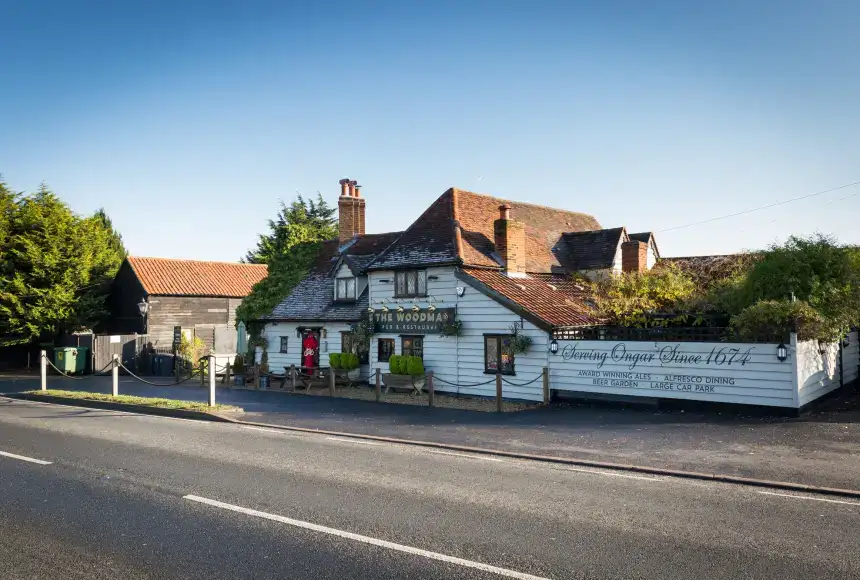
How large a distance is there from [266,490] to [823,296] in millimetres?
16641

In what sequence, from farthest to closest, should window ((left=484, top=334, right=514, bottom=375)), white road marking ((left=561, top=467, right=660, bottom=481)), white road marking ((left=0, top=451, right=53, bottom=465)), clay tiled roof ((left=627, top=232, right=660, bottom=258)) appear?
1. clay tiled roof ((left=627, top=232, right=660, bottom=258))
2. window ((left=484, top=334, right=514, bottom=375))
3. white road marking ((left=0, top=451, right=53, bottom=465))
4. white road marking ((left=561, top=467, right=660, bottom=481))

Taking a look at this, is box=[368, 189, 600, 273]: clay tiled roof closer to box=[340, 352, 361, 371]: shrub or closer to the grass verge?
box=[340, 352, 361, 371]: shrub

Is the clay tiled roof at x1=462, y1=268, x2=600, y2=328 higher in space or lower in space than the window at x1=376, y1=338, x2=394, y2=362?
higher

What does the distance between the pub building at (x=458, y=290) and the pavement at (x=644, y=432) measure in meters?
2.81

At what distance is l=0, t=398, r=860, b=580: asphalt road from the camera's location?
5.99 m

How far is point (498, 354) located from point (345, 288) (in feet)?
29.3

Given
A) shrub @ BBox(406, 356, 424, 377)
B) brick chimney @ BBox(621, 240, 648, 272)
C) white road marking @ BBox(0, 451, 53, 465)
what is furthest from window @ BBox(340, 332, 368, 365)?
white road marking @ BBox(0, 451, 53, 465)

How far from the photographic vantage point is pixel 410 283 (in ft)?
73.4

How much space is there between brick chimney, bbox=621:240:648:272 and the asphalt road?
17.6 m

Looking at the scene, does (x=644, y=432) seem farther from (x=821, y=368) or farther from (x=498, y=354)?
(x=498, y=354)

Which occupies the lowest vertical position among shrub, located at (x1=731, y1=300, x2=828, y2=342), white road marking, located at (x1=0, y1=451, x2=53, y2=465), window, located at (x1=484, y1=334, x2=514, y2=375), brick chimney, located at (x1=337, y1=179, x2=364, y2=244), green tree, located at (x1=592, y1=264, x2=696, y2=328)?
white road marking, located at (x1=0, y1=451, x2=53, y2=465)

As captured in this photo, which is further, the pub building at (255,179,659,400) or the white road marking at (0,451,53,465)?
the pub building at (255,179,659,400)

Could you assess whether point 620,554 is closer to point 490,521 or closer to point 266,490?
point 490,521

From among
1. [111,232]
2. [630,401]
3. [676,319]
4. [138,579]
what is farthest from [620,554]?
[111,232]
